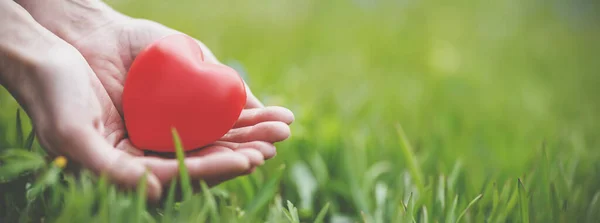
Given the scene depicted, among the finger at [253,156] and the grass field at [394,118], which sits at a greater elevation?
the finger at [253,156]

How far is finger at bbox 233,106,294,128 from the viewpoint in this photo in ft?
5.41

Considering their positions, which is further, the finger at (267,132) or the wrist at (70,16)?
the wrist at (70,16)

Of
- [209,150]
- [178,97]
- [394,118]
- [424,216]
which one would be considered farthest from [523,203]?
[394,118]

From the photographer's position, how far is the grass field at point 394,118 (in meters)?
1.58

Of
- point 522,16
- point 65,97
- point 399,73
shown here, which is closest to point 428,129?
point 399,73

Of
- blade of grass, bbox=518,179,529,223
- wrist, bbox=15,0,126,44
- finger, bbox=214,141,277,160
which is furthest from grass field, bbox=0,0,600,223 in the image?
wrist, bbox=15,0,126,44

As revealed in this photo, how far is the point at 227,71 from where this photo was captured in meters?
1.59

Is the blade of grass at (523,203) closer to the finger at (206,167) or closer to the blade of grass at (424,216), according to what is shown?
the blade of grass at (424,216)

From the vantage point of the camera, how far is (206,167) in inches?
55.2

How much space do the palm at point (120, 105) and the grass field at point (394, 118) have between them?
138 millimetres

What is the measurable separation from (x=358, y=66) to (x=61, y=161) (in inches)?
101

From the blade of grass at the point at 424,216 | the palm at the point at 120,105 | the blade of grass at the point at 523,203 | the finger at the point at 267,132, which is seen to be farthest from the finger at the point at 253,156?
the blade of grass at the point at 523,203

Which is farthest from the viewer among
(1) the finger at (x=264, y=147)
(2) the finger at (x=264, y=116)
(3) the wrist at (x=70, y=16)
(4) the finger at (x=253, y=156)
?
(3) the wrist at (x=70, y=16)

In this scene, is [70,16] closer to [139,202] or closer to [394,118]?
[139,202]
